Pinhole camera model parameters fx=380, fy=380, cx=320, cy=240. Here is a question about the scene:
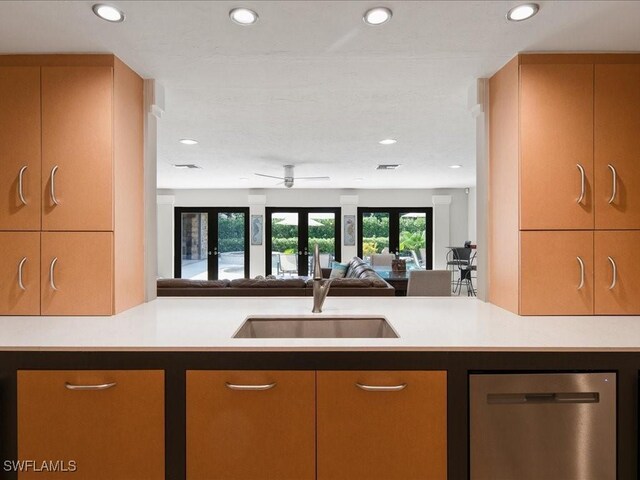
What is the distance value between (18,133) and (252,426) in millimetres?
1790

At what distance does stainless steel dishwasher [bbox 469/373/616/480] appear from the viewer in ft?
4.38

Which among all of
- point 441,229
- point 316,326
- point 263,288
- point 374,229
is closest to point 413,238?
point 441,229

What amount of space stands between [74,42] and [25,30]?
0.59ft

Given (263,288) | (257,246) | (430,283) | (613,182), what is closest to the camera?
(613,182)

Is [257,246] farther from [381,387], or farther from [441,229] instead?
[381,387]

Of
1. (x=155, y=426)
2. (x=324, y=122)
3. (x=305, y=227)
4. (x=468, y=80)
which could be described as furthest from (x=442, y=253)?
(x=155, y=426)

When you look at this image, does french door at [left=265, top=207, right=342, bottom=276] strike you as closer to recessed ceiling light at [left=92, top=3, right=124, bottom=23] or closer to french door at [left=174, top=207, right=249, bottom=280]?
french door at [left=174, top=207, right=249, bottom=280]

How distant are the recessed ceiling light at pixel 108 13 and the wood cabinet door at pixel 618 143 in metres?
2.20

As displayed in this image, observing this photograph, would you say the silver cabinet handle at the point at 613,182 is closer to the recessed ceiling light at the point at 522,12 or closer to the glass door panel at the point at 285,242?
the recessed ceiling light at the point at 522,12

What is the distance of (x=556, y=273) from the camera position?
1.88 m

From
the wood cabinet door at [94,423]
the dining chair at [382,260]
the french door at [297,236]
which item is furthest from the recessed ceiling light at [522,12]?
the french door at [297,236]

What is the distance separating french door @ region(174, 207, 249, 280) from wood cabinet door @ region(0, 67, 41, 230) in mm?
6706

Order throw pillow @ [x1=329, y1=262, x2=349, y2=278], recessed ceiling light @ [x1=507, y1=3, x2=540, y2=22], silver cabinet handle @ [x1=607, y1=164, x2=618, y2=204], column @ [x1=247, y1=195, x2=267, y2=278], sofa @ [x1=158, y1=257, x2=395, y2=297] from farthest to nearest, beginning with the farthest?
column @ [x1=247, y1=195, x2=267, y2=278] → throw pillow @ [x1=329, y1=262, x2=349, y2=278] → sofa @ [x1=158, y1=257, x2=395, y2=297] → silver cabinet handle @ [x1=607, y1=164, x2=618, y2=204] → recessed ceiling light @ [x1=507, y1=3, x2=540, y2=22]

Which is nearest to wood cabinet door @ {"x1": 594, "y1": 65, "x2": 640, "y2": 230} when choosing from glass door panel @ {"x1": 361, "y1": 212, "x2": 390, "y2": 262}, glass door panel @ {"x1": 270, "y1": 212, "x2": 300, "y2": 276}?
glass door panel @ {"x1": 361, "y1": 212, "x2": 390, "y2": 262}
